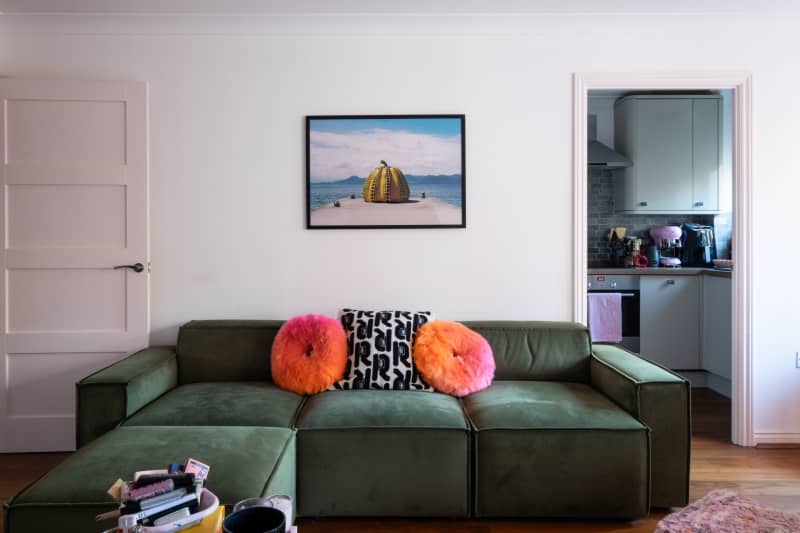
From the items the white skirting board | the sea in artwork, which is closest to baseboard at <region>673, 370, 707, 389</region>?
the white skirting board

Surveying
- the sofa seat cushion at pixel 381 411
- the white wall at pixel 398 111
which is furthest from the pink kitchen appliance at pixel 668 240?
the sofa seat cushion at pixel 381 411

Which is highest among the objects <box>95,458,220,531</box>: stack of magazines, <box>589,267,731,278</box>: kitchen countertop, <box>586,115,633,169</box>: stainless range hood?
<box>586,115,633,169</box>: stainless range hood

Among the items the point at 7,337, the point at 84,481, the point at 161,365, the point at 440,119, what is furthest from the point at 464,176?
the point at 7,337

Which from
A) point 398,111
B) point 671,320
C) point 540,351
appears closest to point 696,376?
point 671,320

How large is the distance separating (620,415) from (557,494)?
43 centimetres

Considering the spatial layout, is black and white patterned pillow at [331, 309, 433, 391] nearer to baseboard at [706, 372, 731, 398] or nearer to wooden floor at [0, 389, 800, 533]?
wooden floor at [0, 389, 800, 533]

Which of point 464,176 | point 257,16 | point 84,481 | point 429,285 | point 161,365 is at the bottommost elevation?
→ point 84,481

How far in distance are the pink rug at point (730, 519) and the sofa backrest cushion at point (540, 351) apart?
1015 millimetres

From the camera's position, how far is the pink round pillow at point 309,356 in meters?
2.70

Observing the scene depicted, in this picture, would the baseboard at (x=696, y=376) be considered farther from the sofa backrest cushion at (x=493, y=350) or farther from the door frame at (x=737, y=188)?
the sofa backrest cushion at (x=493, y=350)

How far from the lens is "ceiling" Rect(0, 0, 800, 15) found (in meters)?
2.95

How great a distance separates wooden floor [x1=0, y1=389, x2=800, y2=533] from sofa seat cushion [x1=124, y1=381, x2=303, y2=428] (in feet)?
1.54

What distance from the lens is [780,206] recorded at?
3193mm

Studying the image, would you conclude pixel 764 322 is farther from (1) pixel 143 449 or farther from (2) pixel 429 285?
(1) pixel 143 449
